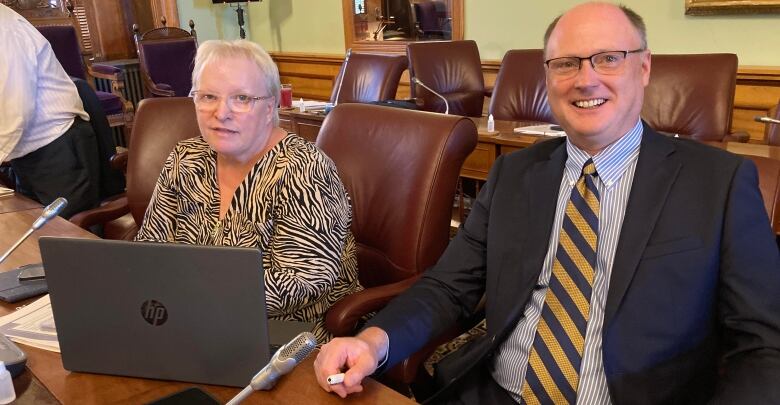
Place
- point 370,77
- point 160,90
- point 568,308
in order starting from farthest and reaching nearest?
point 160,90, point 370,77, point 568,308

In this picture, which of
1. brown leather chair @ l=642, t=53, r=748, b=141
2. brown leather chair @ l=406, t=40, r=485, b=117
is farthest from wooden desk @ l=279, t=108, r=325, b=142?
brown leather chair @ l=642, t=53, r=748, b=141

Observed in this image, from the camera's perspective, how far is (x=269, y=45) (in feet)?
21.4

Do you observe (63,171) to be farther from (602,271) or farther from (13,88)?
(602,271)

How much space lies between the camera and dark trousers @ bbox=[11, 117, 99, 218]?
2.46m

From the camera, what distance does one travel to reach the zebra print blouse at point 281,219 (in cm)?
132

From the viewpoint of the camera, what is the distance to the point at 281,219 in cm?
137

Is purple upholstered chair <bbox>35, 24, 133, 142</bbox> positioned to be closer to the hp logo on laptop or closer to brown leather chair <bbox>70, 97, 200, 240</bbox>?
brown leather chair <bbox>70, 97, 200, 240</bbox>

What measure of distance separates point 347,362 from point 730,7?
3434 millimetres

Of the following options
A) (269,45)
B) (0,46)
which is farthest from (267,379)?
(269,45)

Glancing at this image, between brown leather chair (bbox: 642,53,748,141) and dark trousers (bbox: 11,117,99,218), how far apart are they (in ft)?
7.87

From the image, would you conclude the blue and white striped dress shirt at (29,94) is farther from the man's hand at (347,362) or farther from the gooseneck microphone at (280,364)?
the gooseneck microphone at (280,364)

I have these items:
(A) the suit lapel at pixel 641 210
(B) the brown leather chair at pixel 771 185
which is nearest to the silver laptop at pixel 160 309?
(A) the suit lapel at pixel 641 210

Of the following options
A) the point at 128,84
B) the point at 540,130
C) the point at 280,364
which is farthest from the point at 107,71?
the point at 280,364

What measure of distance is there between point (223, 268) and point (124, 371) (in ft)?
0.88
